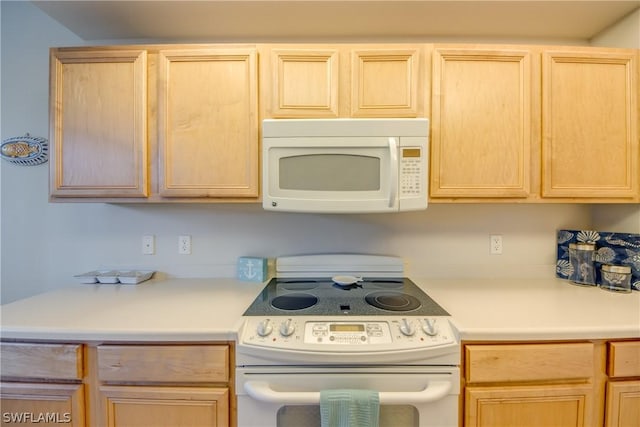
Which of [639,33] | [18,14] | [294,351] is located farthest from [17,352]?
[639,33]

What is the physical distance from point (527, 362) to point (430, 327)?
36cm

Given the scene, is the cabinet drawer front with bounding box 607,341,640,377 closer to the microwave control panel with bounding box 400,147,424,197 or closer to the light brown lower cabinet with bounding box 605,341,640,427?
the light brown lower cabinet with bounding box 605,341,640,427

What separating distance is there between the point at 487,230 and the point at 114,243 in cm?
227

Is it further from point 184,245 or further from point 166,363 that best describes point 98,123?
point 166,363

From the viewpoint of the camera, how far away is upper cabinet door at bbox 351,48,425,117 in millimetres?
1257

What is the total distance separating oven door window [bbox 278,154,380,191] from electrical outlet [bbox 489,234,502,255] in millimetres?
934

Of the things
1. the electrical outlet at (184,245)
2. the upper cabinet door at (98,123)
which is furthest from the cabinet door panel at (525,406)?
the upper cabinet door at (98,123)

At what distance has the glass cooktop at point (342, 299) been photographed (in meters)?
1.10

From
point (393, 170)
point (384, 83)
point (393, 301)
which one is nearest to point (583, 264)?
point (393, 301)

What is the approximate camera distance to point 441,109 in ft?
4.15

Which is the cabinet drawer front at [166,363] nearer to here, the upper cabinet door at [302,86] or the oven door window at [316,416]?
the oven door window at [316,416]

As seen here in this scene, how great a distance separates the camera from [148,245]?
5.30 ft

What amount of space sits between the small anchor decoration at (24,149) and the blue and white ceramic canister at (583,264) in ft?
10.2

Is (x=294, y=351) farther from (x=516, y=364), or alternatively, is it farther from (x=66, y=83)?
(x=66, y=83)
